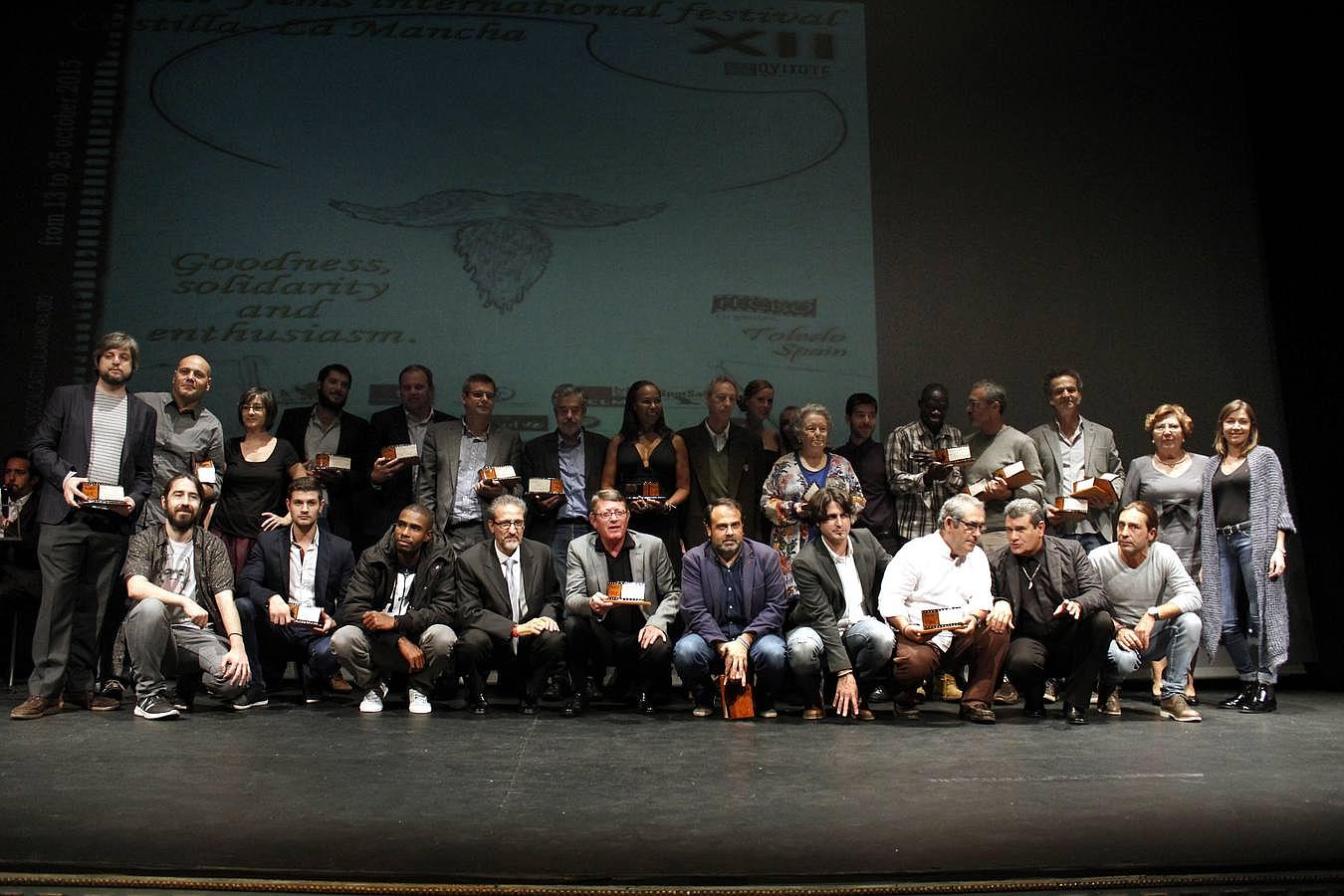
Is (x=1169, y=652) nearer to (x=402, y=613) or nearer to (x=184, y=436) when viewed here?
(x=402, y=613)

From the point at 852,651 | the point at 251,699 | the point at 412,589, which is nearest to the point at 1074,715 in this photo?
the point at 852,651

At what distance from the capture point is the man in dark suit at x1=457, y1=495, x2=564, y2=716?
180 inches

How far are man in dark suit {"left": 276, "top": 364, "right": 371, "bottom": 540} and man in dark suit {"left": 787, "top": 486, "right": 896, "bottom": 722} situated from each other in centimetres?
212

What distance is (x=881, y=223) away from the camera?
6199mm

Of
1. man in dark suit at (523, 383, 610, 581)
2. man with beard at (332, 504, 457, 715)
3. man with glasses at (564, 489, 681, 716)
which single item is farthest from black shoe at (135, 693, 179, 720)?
man in dark suit at (523, 383, 610, 581)

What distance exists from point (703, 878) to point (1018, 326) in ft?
15.0

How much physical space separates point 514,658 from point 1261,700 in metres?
3.13

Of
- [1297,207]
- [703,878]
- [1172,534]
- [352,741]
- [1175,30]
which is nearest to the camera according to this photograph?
[703,878]

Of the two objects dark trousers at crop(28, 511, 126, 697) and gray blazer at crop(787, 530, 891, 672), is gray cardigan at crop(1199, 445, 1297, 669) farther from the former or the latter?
dark trousers at crop(28, 511, 126, 697)

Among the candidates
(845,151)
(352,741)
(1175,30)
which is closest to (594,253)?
(845,151)

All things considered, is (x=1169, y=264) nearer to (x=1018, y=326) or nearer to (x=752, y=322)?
(x=1018, y=326)

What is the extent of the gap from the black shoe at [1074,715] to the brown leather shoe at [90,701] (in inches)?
144

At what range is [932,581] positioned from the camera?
14.7 feet

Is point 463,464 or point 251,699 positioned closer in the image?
point 251,699
